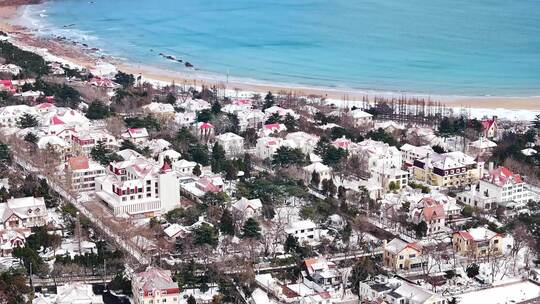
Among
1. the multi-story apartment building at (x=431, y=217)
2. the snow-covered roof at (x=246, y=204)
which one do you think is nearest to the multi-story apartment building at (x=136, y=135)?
the snow-covered roof at (x=246, y=204)

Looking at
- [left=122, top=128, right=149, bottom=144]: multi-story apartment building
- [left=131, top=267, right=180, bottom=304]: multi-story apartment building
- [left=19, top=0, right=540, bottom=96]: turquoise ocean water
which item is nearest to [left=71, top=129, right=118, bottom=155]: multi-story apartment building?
[left=122, top=128, right=149, bottom=144]: multi-story apartment building

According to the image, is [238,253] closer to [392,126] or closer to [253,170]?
[253,170]

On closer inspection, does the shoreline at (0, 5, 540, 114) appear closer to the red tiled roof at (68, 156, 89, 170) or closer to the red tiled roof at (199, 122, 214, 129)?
the red tiled roof at (199, 122, 214, 129)

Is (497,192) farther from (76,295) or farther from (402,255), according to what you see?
(76,295)

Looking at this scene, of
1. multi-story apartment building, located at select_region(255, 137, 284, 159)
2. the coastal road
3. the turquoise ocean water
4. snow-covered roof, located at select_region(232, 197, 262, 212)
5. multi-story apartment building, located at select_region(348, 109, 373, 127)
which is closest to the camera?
the coastal road

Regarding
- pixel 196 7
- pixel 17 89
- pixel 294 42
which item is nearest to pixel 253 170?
pixel 17 89
